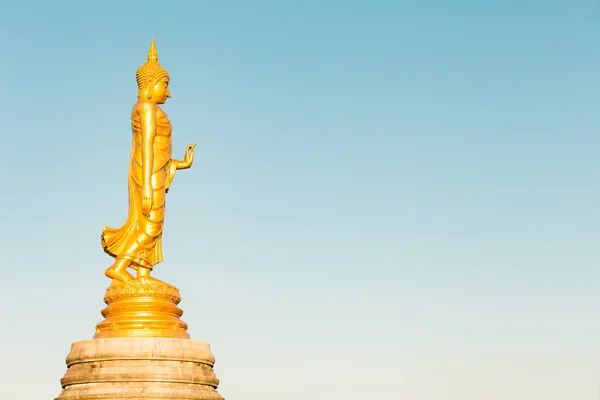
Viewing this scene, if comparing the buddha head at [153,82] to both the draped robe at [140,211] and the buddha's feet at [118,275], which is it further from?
the buddha's feet at [118,275]

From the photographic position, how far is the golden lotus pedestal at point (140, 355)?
24.7 meters

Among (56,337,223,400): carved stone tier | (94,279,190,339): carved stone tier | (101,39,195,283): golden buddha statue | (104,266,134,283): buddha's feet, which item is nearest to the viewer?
(56,337,223,400): carved stone tier

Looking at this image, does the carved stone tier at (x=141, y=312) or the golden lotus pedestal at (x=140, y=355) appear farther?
the carved stone tier at (x=141, y=312)

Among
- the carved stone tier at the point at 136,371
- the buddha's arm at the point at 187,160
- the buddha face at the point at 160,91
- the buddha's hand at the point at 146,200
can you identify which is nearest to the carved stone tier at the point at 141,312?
the carved stone tier at the point at 136,371

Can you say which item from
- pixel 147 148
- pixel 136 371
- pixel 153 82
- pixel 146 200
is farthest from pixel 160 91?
pixel 136 371

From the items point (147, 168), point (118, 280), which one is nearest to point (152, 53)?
point (147, 168)

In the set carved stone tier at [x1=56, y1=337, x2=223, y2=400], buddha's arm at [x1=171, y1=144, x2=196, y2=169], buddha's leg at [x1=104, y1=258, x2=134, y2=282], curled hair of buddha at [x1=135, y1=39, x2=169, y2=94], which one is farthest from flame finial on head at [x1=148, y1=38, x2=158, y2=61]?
carved stone tier at [x1=56, y1=337, x2=223, y2=400]

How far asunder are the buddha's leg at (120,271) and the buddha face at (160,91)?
377cm

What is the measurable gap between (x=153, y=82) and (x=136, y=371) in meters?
6.65

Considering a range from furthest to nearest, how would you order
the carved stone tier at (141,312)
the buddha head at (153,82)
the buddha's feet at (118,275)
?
the buddha head at (153,82) < the buddha's feet at (118,275) < the carved stone tier at (141,312)

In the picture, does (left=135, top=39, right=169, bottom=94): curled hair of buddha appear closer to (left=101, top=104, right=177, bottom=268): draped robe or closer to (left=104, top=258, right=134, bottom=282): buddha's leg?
(left=101, top=104, right=177, bottom=268): draped robe

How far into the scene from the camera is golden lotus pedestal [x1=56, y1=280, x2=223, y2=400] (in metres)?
24.7

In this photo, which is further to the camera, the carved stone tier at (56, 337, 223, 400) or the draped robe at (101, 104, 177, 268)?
the draped robe at (101, 104, 177, 268)

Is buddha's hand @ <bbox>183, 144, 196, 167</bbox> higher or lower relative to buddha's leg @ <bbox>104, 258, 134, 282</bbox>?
higher
